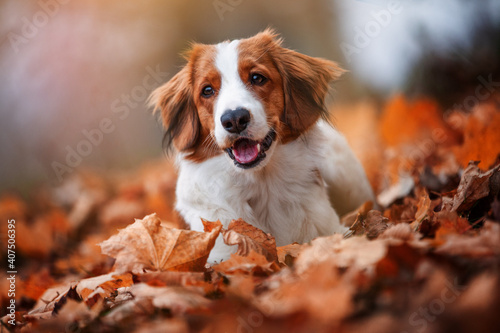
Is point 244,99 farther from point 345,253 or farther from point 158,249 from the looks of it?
point 345,253

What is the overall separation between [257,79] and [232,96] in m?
0.28

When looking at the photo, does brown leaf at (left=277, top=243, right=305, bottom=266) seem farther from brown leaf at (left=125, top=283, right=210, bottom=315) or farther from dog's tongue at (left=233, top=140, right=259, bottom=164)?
dog's tongue at (left=233, top=140, right=259, bottom=164)

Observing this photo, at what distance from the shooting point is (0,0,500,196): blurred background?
492 centimetres

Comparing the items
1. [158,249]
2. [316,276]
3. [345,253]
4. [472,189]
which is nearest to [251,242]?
[158,249]

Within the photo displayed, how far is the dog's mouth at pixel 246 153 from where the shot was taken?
2529mm

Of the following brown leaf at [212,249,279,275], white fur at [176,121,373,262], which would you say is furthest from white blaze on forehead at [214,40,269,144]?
brown leaf at [212,249,279,275]

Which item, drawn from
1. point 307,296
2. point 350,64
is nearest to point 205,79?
point 307,296

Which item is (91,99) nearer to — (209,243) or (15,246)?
(15,246)

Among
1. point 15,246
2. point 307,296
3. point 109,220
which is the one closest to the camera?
point 307,296

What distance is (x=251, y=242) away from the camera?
1.88 metres

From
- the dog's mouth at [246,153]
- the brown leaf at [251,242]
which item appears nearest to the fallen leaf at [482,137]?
the dog's mouth at [246,153]

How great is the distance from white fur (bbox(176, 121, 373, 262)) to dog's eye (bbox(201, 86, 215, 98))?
429 millimetres

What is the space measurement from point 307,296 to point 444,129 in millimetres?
4139

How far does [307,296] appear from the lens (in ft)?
3.63
